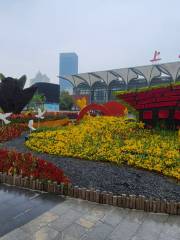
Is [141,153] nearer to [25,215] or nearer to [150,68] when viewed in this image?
[25,215]

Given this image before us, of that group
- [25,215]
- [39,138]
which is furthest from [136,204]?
[39,138]

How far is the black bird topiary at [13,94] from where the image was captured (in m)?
28.2

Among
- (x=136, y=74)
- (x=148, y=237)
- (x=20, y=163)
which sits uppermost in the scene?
(x=136, y=74)

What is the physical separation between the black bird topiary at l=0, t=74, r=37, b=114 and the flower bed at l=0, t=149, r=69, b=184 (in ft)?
66.1

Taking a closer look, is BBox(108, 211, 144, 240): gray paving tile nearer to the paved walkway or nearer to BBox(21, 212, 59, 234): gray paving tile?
the paved walkway

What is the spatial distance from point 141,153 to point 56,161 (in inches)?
129

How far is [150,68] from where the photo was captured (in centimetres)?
7581

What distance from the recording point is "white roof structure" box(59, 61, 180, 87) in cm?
7315

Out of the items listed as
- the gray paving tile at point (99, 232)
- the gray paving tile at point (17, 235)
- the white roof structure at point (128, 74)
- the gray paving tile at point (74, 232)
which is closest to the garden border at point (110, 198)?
the gray paving tile at point (99, 232)

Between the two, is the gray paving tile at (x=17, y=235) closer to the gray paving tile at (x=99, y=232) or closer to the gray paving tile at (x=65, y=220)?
the gray paving tile at (x=65, y=220)

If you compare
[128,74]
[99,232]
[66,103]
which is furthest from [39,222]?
[128,74]

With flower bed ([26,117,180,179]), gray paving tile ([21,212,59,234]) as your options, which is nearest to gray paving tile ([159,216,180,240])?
gray paving tile ([21,212,59,234])

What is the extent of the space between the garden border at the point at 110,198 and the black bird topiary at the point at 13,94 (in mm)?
22442

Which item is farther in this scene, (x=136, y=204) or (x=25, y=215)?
(x=136, y=204)
